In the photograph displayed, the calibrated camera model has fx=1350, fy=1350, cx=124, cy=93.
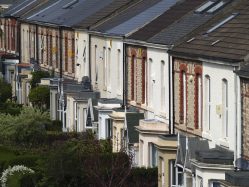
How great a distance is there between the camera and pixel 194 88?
142 feet

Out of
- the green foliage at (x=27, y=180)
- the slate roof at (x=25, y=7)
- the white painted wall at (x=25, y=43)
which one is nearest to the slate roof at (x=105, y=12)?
the green foliage at (x=27, y=180)

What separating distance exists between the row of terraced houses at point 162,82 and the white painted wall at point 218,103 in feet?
0.09

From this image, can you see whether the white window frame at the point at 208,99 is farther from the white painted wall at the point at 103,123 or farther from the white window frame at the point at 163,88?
the white painted wall at the point at 103,123

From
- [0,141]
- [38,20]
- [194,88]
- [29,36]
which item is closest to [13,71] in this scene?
[29,36]

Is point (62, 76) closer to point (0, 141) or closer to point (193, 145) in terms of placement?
point (0, 141)

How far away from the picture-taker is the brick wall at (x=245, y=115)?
36812mm

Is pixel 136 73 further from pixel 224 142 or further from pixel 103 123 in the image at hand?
pixel 224 142

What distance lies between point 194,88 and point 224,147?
4.25 meters

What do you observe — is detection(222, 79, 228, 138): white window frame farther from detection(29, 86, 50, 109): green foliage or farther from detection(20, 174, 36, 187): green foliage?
detection(29, 86, 50, 109): green foliage

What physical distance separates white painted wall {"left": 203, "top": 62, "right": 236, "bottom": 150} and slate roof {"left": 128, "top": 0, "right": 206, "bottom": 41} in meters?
10.7

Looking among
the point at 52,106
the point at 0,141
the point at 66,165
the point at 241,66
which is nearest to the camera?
the point at 241,66

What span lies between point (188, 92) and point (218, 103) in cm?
435

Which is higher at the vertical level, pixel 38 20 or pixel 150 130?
pixel 38 20

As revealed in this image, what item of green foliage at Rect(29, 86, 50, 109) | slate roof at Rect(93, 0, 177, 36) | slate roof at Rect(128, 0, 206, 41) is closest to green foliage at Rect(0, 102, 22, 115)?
green foliage at Rect(29, 86, 50, 109)
